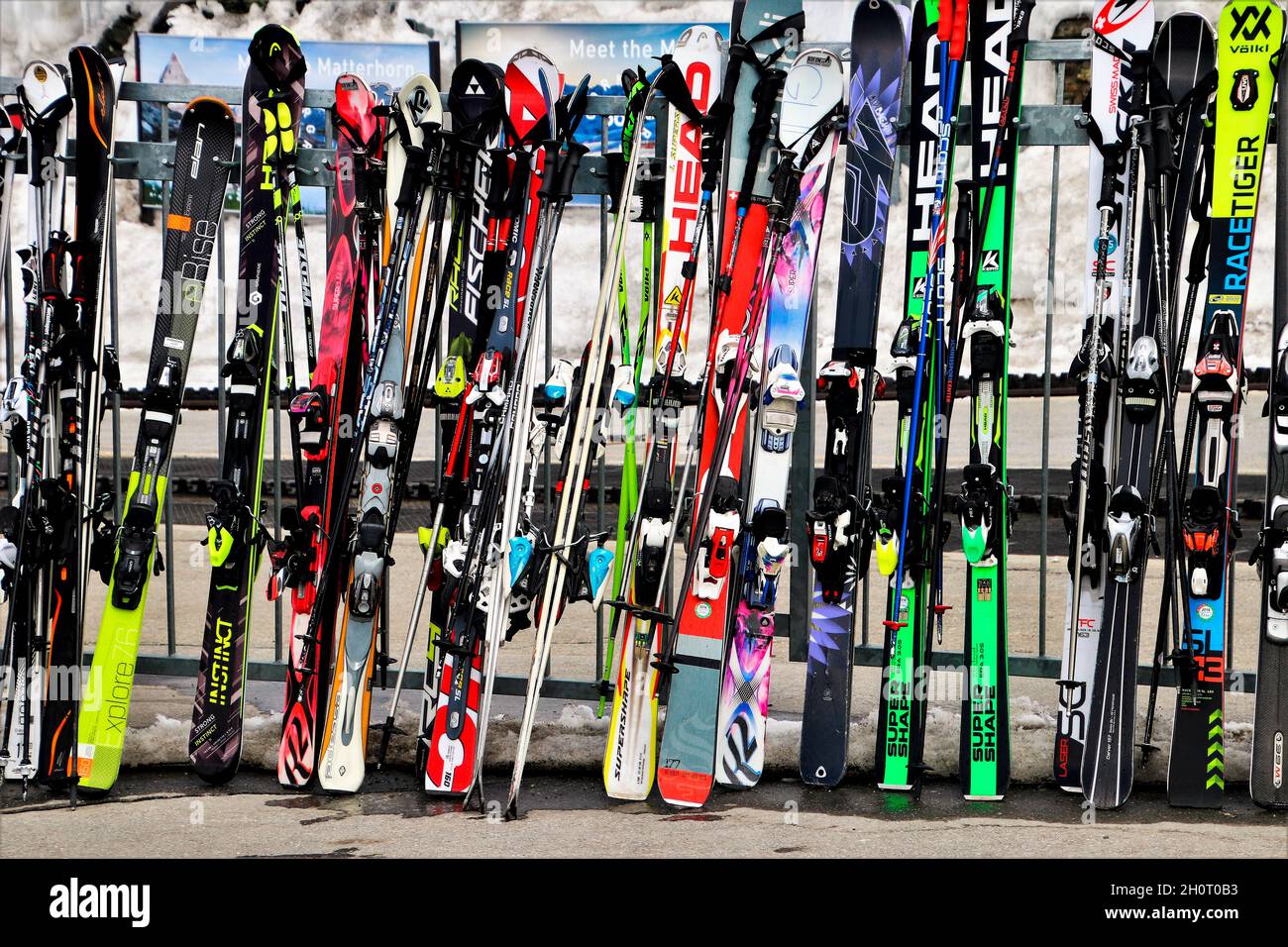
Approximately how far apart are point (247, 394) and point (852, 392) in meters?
1.68

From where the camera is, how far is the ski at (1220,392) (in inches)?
131

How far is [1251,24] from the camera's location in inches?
Answer: 131

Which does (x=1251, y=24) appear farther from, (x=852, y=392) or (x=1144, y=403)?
(x=852, y=392)

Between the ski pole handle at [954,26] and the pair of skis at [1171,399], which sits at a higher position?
the ski pole handle at [954,26]

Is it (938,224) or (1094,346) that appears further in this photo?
(938,224)

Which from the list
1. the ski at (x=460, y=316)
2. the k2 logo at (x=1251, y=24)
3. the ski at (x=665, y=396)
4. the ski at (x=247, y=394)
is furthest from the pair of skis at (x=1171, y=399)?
the ski at (x=247, y=394)

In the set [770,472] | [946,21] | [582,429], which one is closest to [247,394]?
[582,429]

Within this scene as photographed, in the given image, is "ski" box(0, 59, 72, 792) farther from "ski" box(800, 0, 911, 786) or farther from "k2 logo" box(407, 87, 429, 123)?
"ski" box(800, 0, 911, 786)

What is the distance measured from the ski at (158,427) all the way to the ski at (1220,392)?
271cm

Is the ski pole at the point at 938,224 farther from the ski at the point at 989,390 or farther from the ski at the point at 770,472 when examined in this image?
the ski at the point at 770,472

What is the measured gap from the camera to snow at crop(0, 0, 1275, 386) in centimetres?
1118

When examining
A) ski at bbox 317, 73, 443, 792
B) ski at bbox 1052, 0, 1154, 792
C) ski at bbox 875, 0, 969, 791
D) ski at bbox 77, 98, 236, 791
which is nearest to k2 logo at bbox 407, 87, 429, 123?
ski at bbox 317, 73, 443, 792
